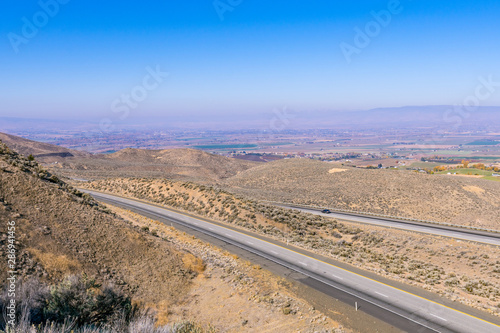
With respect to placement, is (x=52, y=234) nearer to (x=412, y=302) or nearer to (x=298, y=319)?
(x=298, y=319)

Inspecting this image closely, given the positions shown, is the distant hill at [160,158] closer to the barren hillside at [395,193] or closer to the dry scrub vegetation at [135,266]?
the barren hillside at [395,193]

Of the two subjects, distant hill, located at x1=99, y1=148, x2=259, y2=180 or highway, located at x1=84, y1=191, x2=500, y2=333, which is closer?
highway, located at x1=84, y1=191, x2=500, y2=333

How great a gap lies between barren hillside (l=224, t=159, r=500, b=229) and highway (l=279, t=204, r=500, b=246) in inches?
381

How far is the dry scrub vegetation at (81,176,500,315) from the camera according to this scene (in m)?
19.2

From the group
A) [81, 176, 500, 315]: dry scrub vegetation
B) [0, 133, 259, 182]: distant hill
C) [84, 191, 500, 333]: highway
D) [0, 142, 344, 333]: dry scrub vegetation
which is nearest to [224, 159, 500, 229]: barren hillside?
[81, 176, 500, 315]: dry scrub vegetation

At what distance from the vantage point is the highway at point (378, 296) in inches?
541

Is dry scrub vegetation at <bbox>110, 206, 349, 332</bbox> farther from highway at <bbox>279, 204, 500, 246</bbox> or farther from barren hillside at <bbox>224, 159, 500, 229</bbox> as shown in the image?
barren hillside at <bbox>224, 159, 500, 229</bbox>

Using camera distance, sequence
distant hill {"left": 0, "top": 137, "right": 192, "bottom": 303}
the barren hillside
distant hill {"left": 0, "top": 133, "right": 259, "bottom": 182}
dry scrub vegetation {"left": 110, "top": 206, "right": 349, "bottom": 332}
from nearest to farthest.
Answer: dry scrub vegetation {"left": 110, "top": 206, "right": 349, "bottom": 332}
distant hill {"left": 0, "top": 137, "right": 192, "bottom": 303}
the barren hillside
distant hill {"left": 0, "top": 133, "right": 259, "bottom": 182}

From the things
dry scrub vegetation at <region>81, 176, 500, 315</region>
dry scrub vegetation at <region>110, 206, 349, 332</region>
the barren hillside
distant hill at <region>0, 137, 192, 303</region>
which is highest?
distant hill at <region>0, 137, 192, 303</region>

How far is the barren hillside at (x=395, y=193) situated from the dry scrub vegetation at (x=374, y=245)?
1837cm

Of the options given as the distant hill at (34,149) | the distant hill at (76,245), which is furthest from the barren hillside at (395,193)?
the distant hill at (34,149)

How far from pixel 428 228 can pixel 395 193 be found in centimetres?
2287

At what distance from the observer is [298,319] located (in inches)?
547

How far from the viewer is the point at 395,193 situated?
2281 inches
